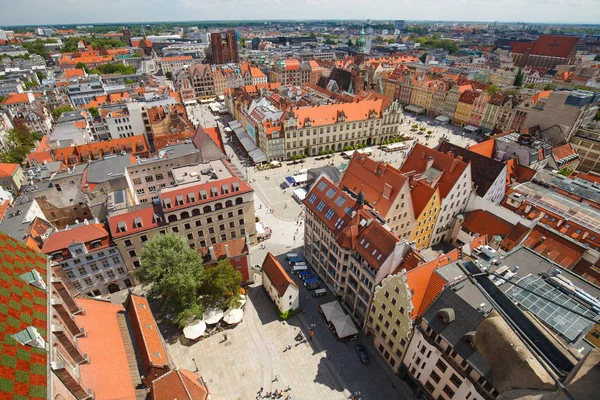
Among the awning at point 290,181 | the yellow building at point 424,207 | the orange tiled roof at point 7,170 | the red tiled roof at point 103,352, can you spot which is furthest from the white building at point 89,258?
the yellow building at point 424,207

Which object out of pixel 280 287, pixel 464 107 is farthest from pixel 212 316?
pixel 464 107

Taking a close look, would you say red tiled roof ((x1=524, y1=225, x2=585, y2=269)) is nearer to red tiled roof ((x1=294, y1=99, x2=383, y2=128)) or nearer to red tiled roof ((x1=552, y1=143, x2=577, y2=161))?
red tiled roof ((x1=552, y1=143, x2=577, y2=161))

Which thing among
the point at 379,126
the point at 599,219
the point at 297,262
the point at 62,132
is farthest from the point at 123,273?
the point at 379,126

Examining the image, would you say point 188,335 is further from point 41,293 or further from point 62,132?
point 62,132

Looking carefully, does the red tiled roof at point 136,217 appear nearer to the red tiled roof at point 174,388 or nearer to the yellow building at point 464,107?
the red tiled roof at point 174,388

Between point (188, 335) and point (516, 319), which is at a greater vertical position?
point (516, 319)
